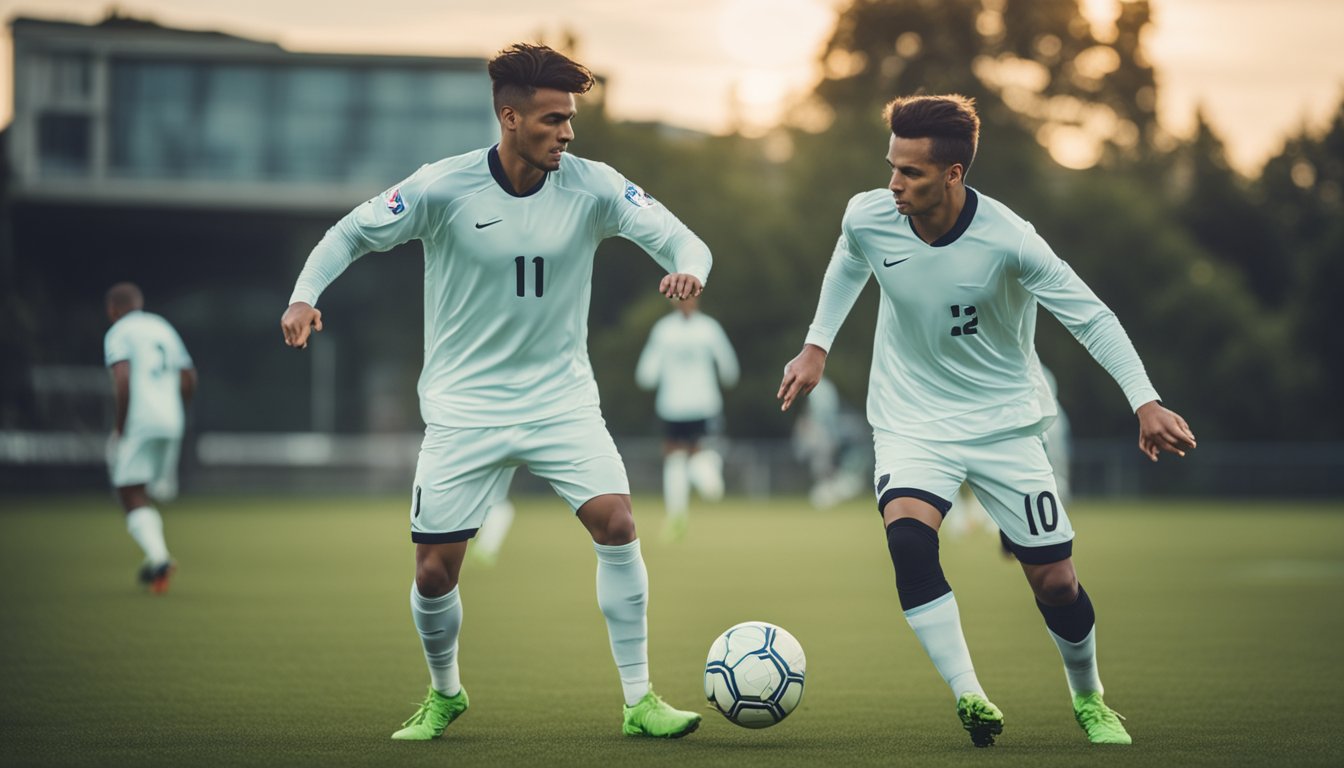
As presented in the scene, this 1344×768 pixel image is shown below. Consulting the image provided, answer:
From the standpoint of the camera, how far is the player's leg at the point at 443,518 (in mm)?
6441

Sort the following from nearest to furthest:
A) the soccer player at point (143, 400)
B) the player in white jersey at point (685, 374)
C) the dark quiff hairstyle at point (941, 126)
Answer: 1. the dark quiff hairstyle at point (941, 126)
2. the soccer player at point (143, 400)
3. the player in white jersey at point (685, 374)

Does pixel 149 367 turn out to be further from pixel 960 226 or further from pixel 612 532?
pixel 960 226

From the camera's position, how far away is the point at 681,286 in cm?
624

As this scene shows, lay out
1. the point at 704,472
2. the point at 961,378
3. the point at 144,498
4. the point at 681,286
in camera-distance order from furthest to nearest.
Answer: the point at 704,472, the point at 144,498, the point at 961,378, the point at 681,286

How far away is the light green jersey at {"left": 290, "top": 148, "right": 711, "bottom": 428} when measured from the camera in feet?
21.2

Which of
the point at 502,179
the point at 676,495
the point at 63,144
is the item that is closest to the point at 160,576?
the point at 502,179

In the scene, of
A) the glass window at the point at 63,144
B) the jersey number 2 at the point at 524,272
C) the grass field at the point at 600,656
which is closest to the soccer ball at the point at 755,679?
the grass field at the point at 600,656

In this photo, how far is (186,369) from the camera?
534 inches

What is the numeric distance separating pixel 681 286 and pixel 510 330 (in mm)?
687

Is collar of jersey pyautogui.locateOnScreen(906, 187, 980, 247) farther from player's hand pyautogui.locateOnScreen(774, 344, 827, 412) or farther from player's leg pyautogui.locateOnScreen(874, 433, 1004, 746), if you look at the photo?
player's leg pyautogui.locateOnScreen(874, 433, 1004, 746)

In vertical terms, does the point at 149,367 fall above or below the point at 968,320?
below

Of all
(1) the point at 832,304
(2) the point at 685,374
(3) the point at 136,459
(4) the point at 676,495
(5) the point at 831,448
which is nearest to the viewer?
(1) the point at 832,304

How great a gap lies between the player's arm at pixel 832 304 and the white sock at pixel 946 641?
3.08ft

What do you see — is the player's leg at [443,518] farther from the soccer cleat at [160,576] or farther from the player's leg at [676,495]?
the player's leg at [676,495]
